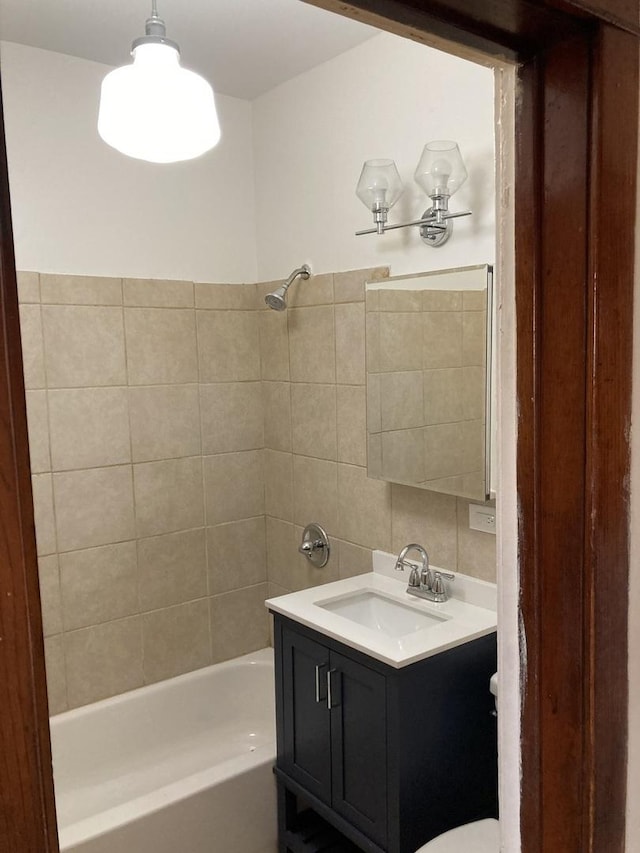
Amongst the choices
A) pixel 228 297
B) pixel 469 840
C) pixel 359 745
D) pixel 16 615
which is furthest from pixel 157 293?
pixel 16 615

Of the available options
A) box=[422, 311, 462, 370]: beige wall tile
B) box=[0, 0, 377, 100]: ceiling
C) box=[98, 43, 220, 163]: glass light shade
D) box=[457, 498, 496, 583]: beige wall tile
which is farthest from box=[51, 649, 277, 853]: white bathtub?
box=[0, 0, 377, 100]: ceiling

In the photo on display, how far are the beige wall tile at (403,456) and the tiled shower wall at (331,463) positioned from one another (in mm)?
A: 67

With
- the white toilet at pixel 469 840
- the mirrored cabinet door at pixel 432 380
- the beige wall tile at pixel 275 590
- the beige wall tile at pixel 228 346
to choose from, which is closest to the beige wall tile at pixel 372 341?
the mirrored cabinet door at pixel 432 380

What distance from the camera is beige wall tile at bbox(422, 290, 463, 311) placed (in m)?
1.95

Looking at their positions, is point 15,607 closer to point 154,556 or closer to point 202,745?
point 154,556

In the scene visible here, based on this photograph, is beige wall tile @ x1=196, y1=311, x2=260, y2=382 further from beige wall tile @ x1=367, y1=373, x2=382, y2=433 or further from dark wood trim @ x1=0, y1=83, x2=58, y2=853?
dark wood trim @ x1=0, y1=83, x2=58, y2=853

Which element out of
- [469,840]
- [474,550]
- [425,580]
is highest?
[474,550]

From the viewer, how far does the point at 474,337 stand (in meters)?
1.91

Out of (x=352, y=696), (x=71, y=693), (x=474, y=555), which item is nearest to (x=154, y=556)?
(x=71, y=693)

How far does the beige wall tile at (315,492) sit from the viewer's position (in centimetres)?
246

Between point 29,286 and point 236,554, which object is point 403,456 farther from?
point 29,286

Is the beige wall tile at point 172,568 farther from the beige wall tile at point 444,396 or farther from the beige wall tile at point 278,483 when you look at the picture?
the beige wall tile at point 444,396

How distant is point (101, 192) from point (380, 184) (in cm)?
96

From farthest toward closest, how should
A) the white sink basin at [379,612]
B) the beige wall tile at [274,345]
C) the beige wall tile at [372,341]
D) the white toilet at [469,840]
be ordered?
1. the beige wall tile at [274,345]
2. the beige wall tile at [372,341]
3. the white sink basin at [379,612]
4. the white toilet at [469,840]
